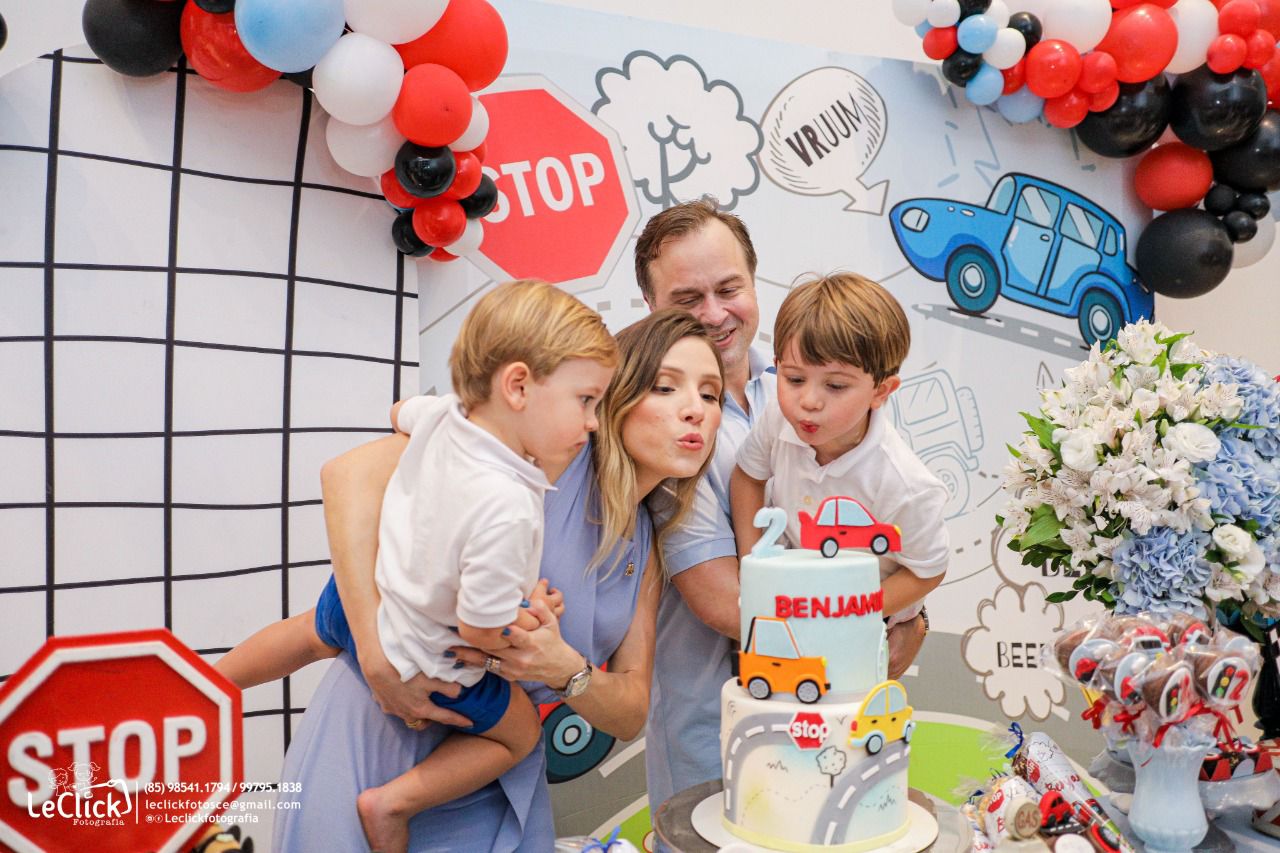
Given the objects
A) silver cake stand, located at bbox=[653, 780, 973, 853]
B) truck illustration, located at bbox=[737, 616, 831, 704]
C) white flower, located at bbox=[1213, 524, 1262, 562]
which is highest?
white flower, located at bbox=[1213, 524, 1262, 562]

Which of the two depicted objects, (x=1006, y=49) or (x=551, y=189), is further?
(x=1006, y=49)

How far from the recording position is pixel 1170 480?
6.26 ft

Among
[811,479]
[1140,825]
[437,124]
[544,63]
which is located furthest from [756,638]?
[544,63]

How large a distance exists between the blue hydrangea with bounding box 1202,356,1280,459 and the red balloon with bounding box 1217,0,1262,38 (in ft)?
7.50

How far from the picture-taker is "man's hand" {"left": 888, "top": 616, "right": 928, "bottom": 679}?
7.68ft

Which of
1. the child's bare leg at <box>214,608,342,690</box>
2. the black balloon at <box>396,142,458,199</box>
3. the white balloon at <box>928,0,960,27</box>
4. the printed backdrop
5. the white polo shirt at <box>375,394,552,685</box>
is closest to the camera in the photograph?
the white polo shirt at <box>375,394,552,685</box>

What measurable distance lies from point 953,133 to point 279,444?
108 inches

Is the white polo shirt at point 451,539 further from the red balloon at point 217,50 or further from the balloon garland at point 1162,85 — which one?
the balloon garland at point 1162,85

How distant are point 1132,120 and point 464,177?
2565 mm

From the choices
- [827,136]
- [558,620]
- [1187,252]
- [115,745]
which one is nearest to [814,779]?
[558,620]

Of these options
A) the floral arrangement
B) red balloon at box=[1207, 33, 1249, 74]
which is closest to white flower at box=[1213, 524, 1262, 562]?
the floral arrangement

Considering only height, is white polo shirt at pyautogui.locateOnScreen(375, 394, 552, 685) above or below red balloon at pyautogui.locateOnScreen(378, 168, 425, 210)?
below

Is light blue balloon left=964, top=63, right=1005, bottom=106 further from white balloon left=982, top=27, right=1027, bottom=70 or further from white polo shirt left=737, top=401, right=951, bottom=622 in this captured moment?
white polo shirt left=737, top=401, right=951, bottom=622

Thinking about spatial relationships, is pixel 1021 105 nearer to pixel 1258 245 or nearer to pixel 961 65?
pixel 961 65
